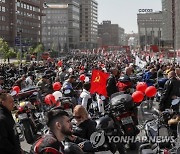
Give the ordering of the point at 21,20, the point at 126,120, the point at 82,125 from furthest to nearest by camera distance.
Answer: the point at 21,20 < the point at 126,120 < the point at 82,125

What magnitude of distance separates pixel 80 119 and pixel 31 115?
3.93m

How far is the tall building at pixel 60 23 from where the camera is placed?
172000 millimetres

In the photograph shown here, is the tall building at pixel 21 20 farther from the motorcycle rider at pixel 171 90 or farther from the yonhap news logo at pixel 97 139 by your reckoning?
the yonhap news logo at pixel 97 139

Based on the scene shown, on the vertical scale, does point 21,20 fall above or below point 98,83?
above

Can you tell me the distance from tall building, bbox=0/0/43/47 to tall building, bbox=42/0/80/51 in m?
22.3

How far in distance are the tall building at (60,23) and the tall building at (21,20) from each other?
880 inches

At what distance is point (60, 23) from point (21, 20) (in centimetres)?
4535

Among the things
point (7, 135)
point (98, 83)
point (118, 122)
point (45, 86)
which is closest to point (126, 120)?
point (118, 122)

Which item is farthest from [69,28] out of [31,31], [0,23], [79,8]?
[0,23]

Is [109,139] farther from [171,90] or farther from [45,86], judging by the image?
[45,86]

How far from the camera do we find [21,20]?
431ft

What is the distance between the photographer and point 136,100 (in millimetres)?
8648

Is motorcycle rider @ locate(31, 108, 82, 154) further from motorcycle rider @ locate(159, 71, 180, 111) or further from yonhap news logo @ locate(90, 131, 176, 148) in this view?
motorcycle rider @ locate(159, 71, 180, 111)

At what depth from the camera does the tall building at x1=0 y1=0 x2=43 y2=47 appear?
116250 mm
